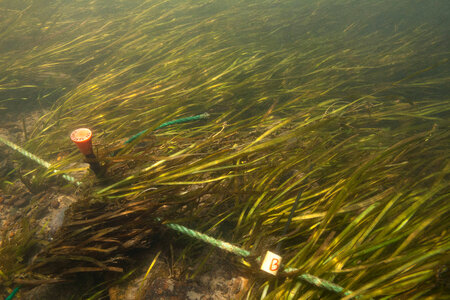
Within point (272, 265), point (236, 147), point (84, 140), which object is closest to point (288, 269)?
point (272, 265)

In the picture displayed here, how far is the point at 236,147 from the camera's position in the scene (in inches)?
59.7

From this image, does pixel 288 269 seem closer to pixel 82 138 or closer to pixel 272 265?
pixel 272 265

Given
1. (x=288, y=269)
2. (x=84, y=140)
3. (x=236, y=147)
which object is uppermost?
(x=84, y=140)

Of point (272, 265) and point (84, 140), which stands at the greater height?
point (84, 140)

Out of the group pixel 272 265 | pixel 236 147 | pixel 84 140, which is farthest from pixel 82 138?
pixel 272 265

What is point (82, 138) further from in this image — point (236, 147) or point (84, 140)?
point (236, 147)

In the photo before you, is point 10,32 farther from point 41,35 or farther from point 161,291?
point 161,291

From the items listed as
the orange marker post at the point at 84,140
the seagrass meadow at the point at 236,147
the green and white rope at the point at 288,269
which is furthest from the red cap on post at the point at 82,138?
the green and white rope at the point at 288,269

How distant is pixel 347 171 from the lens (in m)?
1.61

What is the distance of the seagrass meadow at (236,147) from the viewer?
1.10 m

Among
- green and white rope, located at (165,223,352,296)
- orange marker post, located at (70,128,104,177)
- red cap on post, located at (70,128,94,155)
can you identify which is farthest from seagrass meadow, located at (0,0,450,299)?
red cap on post, located at (70,128,94,155)

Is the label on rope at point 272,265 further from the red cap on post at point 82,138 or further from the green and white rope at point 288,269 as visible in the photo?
the red cap on post at point 82,138

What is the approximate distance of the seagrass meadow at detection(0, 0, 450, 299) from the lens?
43.4 inches

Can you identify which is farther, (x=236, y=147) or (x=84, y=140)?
(x=236, y=147)
